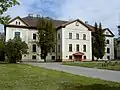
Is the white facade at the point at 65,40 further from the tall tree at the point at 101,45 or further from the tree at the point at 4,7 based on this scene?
the tree at the point at 4,7

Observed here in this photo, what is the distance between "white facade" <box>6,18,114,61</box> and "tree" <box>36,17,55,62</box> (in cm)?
450

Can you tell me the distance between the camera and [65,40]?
66.4 m

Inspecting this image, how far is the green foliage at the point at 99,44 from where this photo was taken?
69.9 meters

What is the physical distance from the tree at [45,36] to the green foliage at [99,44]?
15.5m

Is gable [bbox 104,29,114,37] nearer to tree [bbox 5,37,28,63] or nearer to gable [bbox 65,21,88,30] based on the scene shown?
gable [bbox 65,21,88,30]

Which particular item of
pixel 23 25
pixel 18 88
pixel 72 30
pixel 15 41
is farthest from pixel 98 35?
pixel 18 88

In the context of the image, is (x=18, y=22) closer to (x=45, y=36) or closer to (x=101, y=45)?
(x=45, y=36)

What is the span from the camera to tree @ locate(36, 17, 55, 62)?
6129 cm

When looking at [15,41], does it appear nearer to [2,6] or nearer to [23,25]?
[23,25]

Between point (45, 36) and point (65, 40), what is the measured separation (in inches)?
285

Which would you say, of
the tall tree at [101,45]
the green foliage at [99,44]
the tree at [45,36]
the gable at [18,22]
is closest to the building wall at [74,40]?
the green foliage at [99,44]

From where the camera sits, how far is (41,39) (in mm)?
61656

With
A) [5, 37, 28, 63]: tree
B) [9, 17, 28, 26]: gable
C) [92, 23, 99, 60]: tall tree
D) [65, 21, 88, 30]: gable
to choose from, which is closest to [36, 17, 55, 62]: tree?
[9, 17, 28, 26]: gable

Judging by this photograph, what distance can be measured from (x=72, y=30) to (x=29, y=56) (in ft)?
47.5
